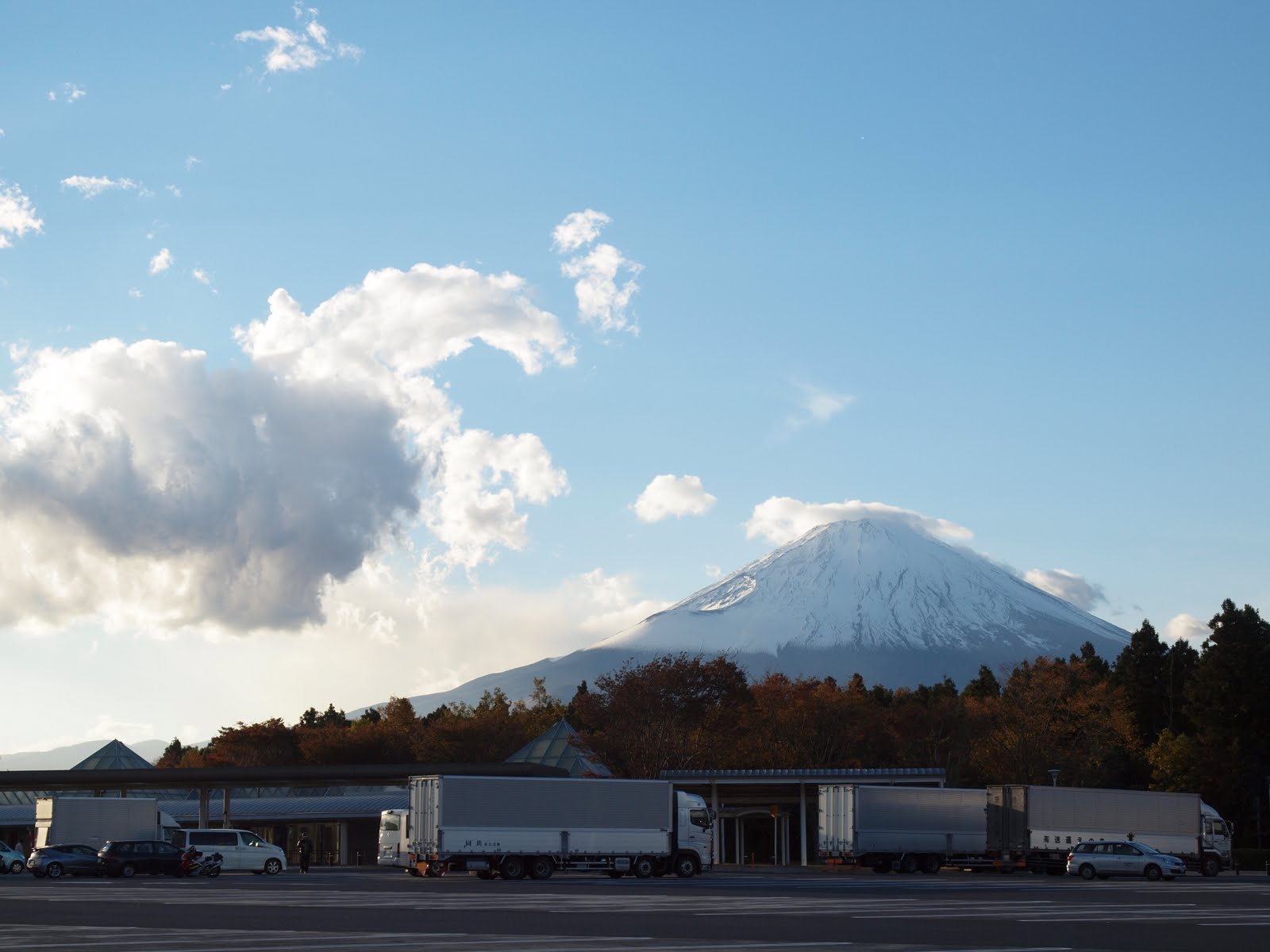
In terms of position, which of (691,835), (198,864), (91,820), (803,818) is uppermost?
(691,835)

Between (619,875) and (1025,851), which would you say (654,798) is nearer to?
(619,875)

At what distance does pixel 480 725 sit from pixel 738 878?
5180 cm

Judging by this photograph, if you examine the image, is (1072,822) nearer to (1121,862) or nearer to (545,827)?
(1121,862)

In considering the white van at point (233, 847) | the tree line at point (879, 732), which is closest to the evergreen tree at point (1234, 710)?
the tree line at point (879, 732)

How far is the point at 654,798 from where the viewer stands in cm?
4294

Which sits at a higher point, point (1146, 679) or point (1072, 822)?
point (1146, 679)

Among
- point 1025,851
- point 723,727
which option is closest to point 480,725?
point 723,727

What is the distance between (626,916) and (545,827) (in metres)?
20.5

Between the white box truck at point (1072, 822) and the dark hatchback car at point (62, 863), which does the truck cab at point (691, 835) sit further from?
the dark hatchback car at point (62, 863)

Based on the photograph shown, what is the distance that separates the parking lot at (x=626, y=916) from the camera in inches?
635

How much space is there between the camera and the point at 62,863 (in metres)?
43.5

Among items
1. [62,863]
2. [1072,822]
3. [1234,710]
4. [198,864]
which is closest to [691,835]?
[1072,822]

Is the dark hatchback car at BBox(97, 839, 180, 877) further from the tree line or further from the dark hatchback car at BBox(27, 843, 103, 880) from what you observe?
the tree line

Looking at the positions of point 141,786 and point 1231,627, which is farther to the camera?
point 1231,627
